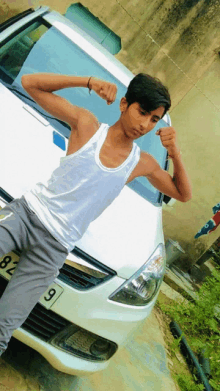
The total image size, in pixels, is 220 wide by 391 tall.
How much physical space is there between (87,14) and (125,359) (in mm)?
6051

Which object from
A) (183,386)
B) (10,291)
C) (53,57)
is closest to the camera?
(10,291)

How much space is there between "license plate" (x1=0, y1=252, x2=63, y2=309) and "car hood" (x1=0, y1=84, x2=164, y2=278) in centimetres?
26

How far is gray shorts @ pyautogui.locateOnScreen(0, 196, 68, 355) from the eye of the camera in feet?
5.14

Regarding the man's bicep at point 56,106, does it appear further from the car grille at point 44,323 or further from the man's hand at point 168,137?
the car grille at point 44,323

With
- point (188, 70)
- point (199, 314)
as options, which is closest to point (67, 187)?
point (199, 314)

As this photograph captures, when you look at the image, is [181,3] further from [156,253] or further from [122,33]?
[156,253]

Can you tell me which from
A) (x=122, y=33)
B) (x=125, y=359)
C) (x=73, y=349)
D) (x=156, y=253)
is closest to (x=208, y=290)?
(x=125, y=359)

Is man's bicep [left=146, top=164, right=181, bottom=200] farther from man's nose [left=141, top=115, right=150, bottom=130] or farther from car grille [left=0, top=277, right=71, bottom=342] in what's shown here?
car grille [left=0, top=277, right=71, bottom=342]

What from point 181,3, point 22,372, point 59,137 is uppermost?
point 181,3

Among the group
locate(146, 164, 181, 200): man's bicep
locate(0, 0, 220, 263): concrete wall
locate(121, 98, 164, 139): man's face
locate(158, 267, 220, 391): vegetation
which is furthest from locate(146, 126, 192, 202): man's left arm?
locate(0, 0, 220, 263): concrete wall

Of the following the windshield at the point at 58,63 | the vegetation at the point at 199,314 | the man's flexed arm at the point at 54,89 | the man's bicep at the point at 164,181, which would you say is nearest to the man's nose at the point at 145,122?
the man's flexed arm at the point at 54,89

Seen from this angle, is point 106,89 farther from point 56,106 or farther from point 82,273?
point 82,273

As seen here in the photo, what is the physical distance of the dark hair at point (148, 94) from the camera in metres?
1.53

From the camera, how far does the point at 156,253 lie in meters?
2.51
